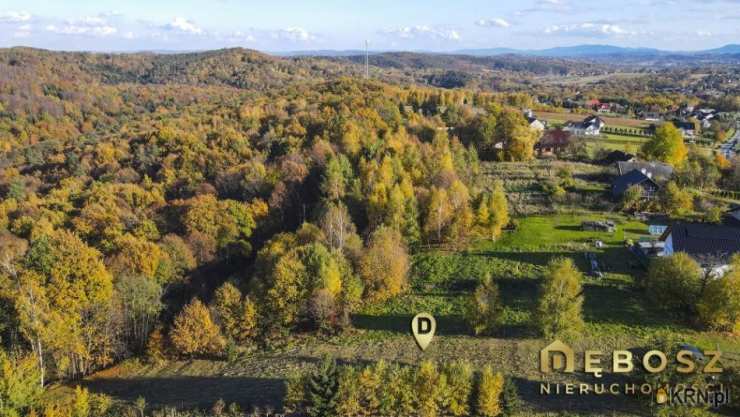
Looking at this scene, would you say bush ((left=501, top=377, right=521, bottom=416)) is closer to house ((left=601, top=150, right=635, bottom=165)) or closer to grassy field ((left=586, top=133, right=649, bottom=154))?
house ((left=601, top=150, right=635, bottom=165))

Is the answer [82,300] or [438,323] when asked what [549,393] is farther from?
[82,300]

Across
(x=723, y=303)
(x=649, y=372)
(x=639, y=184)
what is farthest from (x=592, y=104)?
(x=649, y=372)

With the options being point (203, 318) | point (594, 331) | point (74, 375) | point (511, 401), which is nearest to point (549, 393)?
point (511, 401)

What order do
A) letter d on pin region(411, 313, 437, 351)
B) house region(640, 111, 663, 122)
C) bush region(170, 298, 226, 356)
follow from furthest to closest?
house region(640, 111, 663, 122) < bush region(170, 298, 226, 356) < letter d on pin region(411, 313, 437, 351)

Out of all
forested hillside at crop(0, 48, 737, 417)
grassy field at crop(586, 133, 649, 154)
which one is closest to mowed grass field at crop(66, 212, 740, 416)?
forested hillside at crop(0, 48, 737, 417)

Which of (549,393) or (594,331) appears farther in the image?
(594,331)

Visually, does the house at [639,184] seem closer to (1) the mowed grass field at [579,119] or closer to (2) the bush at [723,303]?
(2) the bush at [723,303]

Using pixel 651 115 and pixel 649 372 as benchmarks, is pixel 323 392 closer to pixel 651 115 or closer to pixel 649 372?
pixel 649 372
